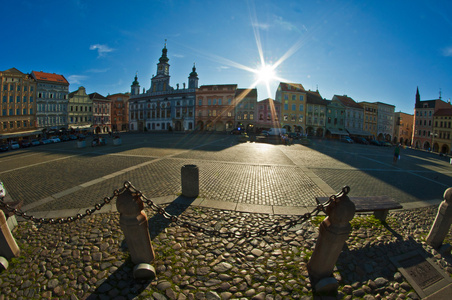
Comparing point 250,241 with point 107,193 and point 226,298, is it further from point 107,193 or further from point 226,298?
point 107,193

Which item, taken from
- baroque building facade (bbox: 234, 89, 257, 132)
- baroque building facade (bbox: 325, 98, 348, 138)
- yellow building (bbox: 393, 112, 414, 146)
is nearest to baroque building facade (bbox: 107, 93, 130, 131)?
baroque building facade (bbox: 234, 89, 257, 132)

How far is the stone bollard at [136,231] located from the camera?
287 cm

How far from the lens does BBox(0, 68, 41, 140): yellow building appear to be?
41125 millimetres

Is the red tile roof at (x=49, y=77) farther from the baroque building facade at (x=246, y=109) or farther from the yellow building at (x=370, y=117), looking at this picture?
the yellow building at (x=370, y=117)

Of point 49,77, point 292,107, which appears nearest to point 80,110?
point 49,77

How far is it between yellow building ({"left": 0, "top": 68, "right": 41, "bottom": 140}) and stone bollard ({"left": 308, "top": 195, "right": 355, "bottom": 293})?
53548 millimetres

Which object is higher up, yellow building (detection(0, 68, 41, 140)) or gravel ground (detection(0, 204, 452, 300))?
yellow building (detection(0, 68, 41, 140))

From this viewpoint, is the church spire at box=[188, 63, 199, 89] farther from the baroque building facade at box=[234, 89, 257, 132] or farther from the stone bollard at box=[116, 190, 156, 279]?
the stone bollard at box=[116, 190, 156, 279]

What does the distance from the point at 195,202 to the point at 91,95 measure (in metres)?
70.6

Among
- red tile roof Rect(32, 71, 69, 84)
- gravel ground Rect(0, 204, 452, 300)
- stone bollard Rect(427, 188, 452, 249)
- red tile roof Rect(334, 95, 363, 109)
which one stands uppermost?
red tile roof Rect(32, 71, 69, 84)

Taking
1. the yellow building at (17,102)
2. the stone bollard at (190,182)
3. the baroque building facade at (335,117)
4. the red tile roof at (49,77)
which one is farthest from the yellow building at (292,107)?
the red tile roof at (49,77)

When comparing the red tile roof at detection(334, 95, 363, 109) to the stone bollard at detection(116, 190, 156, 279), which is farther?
the red tile roof at detection(334, 95, 363, 109)

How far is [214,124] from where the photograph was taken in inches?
2154

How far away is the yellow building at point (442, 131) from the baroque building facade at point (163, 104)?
6525cm
